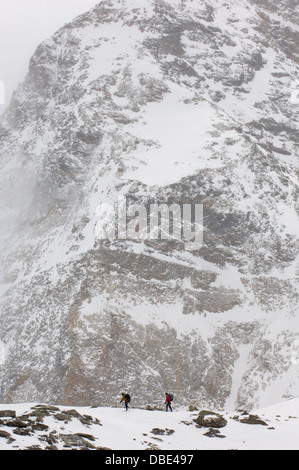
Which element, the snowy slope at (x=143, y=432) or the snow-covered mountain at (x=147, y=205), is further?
the snow-covered mountain at (x=147, y=205)

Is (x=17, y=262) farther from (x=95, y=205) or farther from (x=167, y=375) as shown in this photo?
(x=167, y=375)

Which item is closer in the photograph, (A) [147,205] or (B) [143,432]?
(B) [143,432]

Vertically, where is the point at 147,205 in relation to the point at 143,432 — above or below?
above

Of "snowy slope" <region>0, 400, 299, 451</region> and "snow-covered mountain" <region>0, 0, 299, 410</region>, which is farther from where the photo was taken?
"snow-covered mountain" <region>0, 0, 299, 410</region>
